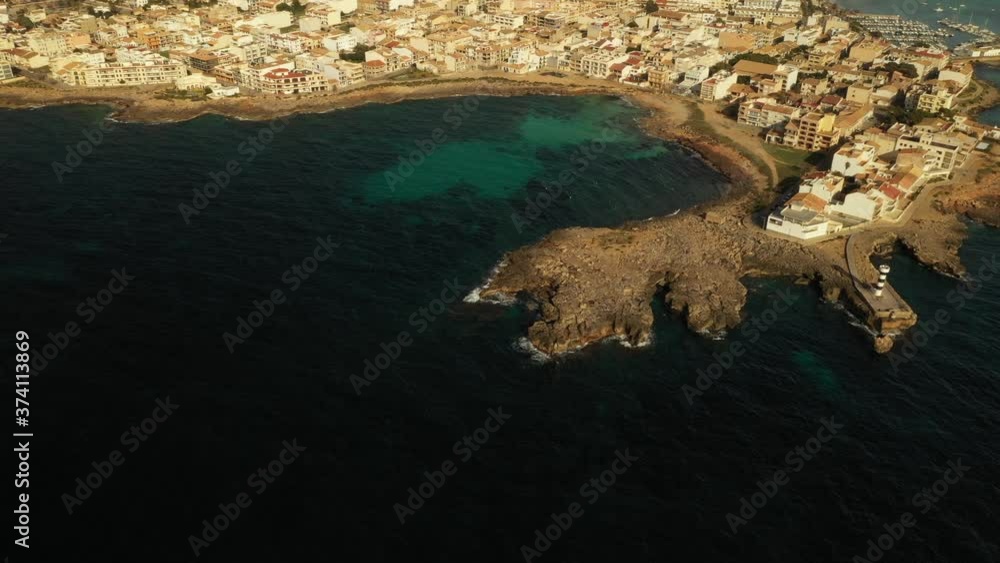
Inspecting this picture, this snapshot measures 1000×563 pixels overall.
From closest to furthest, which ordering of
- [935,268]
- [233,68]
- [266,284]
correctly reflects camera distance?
[266,284], [935,268], [233,68]

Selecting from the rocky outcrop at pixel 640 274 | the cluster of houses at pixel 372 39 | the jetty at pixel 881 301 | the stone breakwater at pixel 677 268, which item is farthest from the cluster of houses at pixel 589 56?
the rocky outcrop at pixel 640 274

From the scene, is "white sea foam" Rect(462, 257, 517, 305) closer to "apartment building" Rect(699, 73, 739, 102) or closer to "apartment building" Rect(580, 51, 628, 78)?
"apartment building" Rect(699, 73, 739, 102)

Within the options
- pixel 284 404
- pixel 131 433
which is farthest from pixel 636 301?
pixel 131 433

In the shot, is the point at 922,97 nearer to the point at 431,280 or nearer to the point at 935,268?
the point at 935,268

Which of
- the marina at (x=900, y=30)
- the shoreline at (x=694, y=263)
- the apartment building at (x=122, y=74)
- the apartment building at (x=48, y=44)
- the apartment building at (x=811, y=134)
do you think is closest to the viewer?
the shoreline at (x=694, y=263)

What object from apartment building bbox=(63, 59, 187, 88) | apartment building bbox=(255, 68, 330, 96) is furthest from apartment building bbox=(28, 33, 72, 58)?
apartment building bbox=(255, 68, 330, 96)

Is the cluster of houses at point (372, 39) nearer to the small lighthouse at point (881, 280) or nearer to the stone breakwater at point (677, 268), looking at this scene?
the stone breakwater at point (677, 268)
